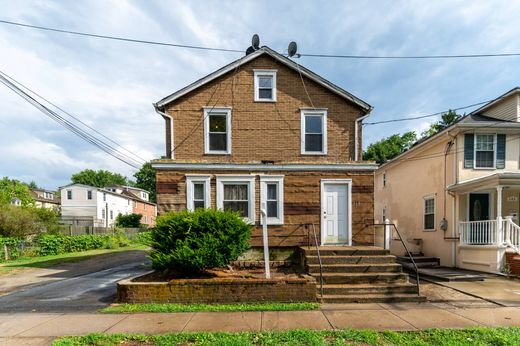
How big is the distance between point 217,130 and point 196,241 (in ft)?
15.1

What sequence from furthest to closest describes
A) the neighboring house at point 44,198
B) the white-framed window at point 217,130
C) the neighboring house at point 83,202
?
the neighboring house at point 44,198 < the neighboring house at point 83,202 < the white-framed window at point 217,130

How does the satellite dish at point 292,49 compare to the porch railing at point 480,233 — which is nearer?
the porch railing at point 480,233

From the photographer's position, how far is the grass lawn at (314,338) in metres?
4.45

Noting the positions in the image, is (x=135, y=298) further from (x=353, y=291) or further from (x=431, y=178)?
(x=431, y=178)

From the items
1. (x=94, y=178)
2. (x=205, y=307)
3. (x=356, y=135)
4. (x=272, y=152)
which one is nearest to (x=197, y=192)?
(x=272, y=152)

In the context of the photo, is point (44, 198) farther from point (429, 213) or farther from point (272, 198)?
point (429, 213)

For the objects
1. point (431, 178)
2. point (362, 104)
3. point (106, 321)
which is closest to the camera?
point (106, 321)

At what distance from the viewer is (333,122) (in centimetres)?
1042

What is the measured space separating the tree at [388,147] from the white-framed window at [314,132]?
2543 centimetres

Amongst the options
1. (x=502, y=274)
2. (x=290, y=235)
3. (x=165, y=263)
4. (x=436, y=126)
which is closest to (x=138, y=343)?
(x=165, y=263)

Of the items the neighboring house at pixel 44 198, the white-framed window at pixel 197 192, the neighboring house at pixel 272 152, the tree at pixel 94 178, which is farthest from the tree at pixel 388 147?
the tree at pixel 94 178

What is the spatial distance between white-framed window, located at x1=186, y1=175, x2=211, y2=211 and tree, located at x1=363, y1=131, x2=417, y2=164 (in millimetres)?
28076

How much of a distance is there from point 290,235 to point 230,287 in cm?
392

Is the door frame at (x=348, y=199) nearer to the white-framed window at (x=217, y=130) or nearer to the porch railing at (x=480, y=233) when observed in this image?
the white-framed window at (x=217, y=130)
